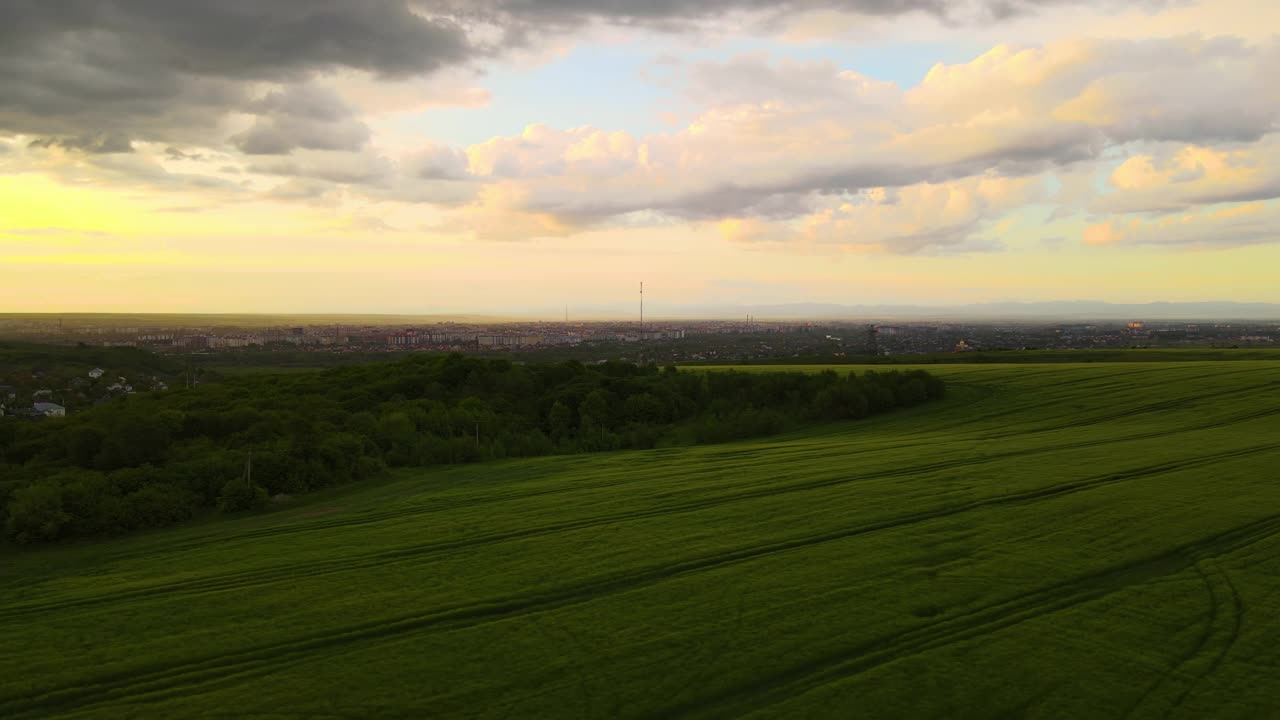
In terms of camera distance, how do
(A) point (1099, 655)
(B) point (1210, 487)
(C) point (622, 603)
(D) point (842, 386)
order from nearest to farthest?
1. (A) point (1099, 655)
2. (C) point (622, 603)
3. (B) point (1210, 487)
4. (D) point (842, 386)

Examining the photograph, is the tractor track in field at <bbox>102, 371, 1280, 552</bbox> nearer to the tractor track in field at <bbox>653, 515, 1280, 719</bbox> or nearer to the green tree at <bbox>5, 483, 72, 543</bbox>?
the green tree at <bbox>5, 483, 72, 543</bbox>

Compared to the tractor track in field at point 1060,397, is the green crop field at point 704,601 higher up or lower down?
lower down

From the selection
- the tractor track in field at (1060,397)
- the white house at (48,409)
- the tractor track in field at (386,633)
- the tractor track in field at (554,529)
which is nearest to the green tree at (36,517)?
the tractor track in field at (554,529)

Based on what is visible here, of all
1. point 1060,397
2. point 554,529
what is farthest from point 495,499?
point 1060,397

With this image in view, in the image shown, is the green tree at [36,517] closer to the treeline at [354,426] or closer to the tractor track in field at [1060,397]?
the treeline at [354,426]

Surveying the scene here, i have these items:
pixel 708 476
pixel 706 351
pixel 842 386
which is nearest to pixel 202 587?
pixel 708 476

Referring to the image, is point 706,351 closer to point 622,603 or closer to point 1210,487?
point 1210,487
